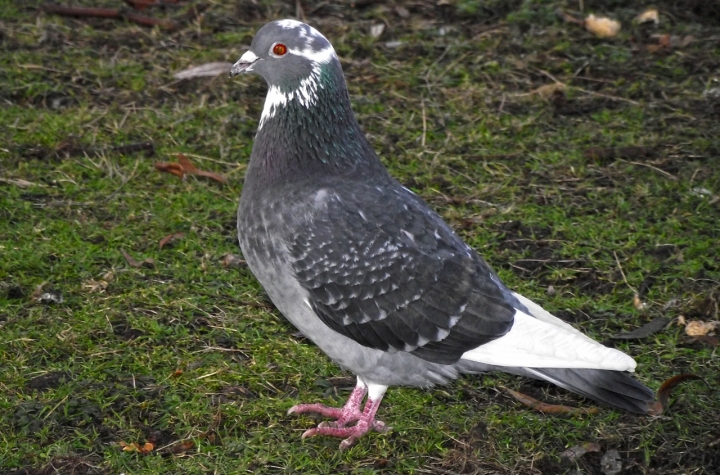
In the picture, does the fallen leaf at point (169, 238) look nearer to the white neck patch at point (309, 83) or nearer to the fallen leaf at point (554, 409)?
the white neck patch at point (309, 83)

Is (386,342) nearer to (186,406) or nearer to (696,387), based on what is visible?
(186,406)

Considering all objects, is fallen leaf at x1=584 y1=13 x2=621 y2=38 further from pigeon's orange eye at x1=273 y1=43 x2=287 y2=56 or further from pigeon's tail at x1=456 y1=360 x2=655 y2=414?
pigeon's tail at x1=456 y1=360 x2=655 y2=414

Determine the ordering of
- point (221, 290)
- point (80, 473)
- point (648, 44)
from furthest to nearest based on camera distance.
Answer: point (648, 44), point (221, 290), point (80, 473)

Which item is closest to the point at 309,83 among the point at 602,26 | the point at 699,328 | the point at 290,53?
the point at 290,53

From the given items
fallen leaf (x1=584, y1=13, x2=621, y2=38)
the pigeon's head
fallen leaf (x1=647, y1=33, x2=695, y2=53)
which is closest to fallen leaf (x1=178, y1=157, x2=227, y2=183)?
the pigeon's head

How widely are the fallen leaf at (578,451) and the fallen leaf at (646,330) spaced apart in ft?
3.01

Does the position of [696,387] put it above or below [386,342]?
below

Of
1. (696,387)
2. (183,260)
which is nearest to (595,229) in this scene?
(696,387)

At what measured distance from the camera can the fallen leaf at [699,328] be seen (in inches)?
205

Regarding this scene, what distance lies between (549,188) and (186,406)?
3.07 m

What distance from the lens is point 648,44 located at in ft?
27.1

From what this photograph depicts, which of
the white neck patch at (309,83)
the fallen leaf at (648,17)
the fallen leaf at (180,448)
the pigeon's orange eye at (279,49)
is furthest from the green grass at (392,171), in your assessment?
the pigeon's orange eye at (279,49)

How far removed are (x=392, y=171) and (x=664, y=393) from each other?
8.76 feet

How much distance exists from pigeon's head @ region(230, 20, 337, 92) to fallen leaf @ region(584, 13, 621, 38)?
4392 millimetres
